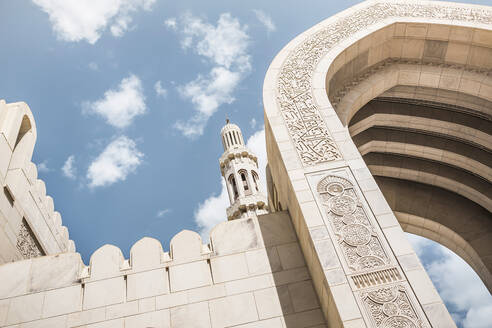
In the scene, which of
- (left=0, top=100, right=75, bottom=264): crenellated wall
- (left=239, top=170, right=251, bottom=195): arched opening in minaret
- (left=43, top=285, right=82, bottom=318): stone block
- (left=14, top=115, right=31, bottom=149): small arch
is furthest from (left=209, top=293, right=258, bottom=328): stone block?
(left=239, top=170, right=251, bottom=195): arched opening in minaret

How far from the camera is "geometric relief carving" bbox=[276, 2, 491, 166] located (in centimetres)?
559

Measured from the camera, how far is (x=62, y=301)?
15.8 ft

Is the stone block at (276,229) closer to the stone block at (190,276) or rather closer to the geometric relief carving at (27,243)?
the stone block at (190,276)

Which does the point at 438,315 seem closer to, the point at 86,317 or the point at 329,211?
the point at 329,211

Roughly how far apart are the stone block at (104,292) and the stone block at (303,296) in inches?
79.6

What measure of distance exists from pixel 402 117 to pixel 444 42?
1667 mm

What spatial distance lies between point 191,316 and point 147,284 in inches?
27.6

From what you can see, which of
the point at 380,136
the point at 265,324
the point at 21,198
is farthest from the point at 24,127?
the point at 380,136

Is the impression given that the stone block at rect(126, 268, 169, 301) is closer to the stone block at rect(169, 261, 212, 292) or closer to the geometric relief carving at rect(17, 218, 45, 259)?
the stone block at rect(169, 261, 212, 292)

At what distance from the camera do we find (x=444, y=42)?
7.55 metres

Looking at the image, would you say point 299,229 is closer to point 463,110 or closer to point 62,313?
→ point 62,313

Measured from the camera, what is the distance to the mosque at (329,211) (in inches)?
175

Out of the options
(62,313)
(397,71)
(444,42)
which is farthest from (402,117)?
(62,313)

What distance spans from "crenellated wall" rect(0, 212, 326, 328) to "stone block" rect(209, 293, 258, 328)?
1 cm
